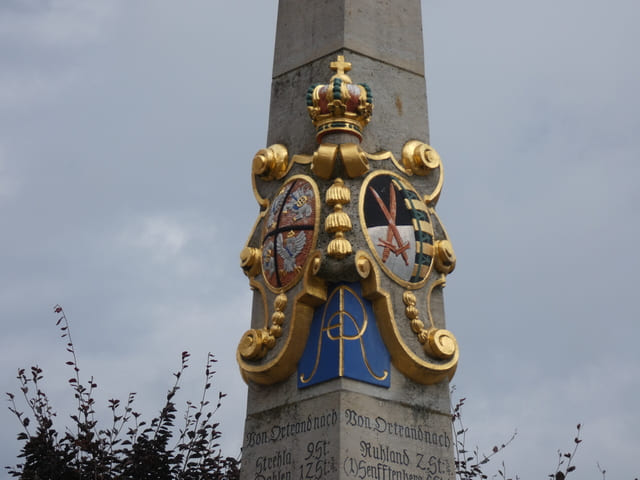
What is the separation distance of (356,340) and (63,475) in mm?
4475

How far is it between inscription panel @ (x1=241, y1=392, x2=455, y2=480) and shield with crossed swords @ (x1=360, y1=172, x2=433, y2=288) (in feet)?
3.66

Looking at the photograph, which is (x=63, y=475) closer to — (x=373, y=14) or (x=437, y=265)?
(x=437, y=265)

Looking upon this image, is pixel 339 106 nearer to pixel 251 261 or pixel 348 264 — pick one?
pixel 348 264

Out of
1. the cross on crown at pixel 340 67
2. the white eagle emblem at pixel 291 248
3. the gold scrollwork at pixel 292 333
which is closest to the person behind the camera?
the gold scrollwork at pixel 292 333

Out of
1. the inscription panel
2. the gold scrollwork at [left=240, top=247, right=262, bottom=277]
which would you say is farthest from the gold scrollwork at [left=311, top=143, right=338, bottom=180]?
the inscription panel

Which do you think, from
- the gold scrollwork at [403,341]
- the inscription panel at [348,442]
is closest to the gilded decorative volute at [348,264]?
the gold scrollwork at [403,341]

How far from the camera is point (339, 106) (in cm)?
900

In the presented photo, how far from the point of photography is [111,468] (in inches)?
455

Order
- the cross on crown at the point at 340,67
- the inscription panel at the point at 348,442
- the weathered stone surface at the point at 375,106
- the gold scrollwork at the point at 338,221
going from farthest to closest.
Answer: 1. the weathered stone surface at the point at 375,106
2. the cross on crown at the point at 340,67
3. the gold scrollwork at the point at 338,221
4. the inscription panel at the point at 348,442

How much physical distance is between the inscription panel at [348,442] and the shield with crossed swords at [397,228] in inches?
43.9

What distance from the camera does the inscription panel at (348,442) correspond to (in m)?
8.09

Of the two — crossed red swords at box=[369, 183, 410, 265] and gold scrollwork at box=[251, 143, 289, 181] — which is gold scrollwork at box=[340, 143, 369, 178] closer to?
crossed red swords at box=[369, 183, 410, 265]

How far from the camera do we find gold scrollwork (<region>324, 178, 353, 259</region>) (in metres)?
8.55

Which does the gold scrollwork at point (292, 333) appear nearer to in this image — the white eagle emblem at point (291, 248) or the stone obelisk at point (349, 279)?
the stone obelisk at point (349, 279)
